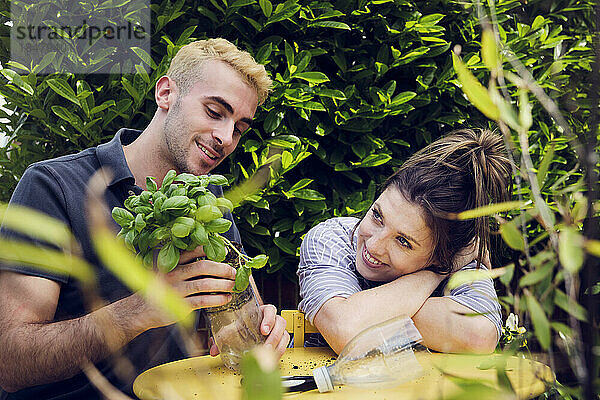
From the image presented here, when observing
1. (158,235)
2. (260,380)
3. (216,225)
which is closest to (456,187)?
(216,225)

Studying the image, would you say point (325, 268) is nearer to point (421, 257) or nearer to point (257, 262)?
point (421, 257)

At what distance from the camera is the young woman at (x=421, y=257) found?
1.62m

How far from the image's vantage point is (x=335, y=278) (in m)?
1.77

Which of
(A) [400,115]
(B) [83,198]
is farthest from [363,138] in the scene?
(B) [83,198]

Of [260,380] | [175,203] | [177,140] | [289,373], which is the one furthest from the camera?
[177,140]

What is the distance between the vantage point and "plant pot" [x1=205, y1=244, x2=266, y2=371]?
1.32 m

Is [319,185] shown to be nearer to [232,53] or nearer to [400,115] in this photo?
[400,115]

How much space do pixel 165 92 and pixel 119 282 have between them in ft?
2.51

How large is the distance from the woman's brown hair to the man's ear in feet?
2.93

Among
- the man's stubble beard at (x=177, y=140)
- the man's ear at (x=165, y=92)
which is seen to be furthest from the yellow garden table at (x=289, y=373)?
the man's ear at (x=165, y=92)

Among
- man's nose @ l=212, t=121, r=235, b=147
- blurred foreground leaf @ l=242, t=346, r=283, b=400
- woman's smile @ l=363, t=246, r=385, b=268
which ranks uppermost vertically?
blurred foreground leaf @ l=242, t=346, r=283, b=400

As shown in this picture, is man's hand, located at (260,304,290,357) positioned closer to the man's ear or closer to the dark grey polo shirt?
Answer: the dark grey polo shirt

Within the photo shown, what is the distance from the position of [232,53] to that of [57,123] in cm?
75

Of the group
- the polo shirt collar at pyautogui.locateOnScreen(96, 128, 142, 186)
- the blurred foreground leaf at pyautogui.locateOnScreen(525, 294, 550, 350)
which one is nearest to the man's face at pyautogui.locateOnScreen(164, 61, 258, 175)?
the polo shirt collar at pyautogui.locateOnScreen(96, 128, 142, 186)
